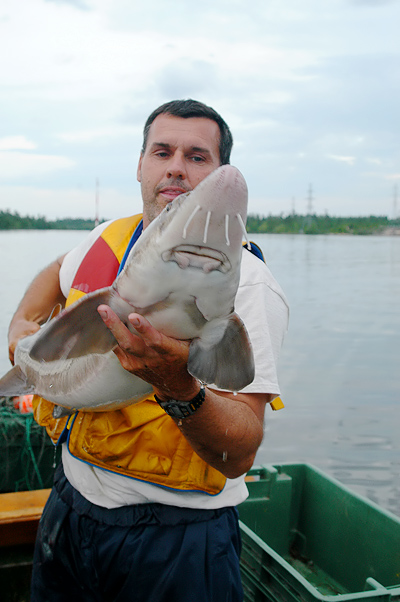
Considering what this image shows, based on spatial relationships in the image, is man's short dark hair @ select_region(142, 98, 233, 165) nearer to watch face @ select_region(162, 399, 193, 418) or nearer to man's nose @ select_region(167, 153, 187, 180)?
man's nose @ select_region(167, 153, 187, 180)

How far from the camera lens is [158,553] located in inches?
92.7

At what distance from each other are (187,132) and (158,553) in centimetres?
198

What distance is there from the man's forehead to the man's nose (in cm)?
11

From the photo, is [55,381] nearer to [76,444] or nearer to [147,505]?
[76,444]

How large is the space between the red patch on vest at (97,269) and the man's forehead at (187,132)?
0.62 metres

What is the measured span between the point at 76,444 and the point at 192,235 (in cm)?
137

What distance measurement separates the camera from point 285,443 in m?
8.54

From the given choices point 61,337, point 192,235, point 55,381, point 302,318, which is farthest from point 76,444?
point 302,318

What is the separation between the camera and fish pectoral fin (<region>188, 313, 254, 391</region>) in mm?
1854

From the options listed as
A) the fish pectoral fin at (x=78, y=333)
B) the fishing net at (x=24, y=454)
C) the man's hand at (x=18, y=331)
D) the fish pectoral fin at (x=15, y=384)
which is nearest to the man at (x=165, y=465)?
the fish pectoral fin at (x=78, y=333)

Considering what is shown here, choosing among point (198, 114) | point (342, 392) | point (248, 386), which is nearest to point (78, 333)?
point (248, 386)

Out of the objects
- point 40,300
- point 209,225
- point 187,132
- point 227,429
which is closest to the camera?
point 209,225

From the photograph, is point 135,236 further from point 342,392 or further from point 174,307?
point 342,392

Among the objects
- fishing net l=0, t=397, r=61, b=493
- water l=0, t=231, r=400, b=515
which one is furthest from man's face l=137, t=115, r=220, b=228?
water l=0, t=231, r=400, b=515
